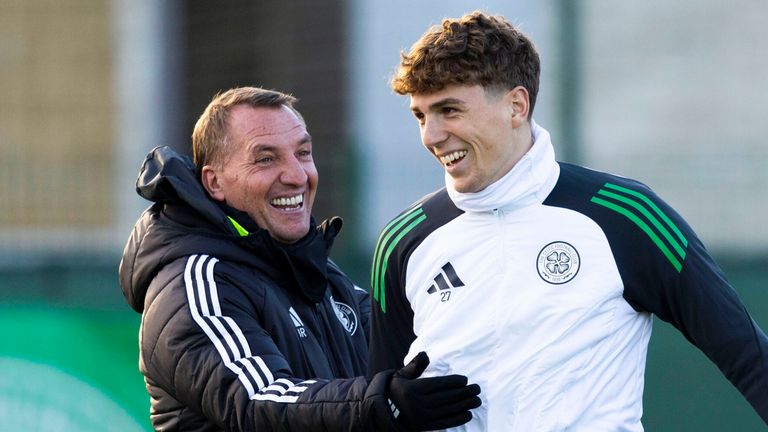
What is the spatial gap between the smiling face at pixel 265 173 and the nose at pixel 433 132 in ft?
2.81

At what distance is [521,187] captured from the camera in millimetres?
3506

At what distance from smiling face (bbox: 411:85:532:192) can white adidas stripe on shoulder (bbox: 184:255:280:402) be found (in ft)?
2.46

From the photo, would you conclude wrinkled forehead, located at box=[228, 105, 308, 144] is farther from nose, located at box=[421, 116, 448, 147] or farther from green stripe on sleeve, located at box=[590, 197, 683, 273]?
green stripe on sleeve, located at box=[590, 197, 683, 273]

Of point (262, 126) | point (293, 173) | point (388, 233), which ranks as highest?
point (262, 126)

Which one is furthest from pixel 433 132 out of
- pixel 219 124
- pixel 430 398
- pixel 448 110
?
pixel 219 124

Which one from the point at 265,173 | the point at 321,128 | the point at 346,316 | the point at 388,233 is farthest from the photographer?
the point at 321,128

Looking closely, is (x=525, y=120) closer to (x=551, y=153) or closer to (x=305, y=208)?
(x=551, y=153)

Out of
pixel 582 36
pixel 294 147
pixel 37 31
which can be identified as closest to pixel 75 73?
pixel 37 31

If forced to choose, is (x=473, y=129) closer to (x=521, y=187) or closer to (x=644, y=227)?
(x=521, y=187)

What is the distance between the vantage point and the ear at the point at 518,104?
353cm

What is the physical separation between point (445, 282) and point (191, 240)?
0.87 meters

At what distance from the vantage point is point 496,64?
11.4ft

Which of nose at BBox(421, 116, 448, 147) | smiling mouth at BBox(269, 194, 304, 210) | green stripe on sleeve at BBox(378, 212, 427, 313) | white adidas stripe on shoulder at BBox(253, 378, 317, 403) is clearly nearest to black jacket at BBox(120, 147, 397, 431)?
white adidas stripe on shoulder at BBox(253, 378, 317, 403)

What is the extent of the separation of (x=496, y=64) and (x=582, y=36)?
6.71 m
